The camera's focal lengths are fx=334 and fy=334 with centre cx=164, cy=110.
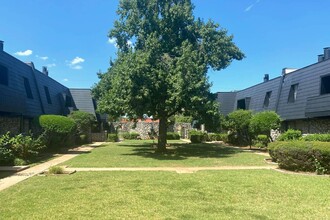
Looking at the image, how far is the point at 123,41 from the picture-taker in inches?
929

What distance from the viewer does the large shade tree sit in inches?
758

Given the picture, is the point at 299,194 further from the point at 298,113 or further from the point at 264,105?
the point at 264,105

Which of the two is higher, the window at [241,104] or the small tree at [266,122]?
the window at [241,104]

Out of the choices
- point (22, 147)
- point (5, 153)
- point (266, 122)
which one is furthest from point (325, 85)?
point (5, 153)

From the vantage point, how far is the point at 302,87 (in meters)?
25.0

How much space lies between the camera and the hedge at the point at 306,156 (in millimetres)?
12953

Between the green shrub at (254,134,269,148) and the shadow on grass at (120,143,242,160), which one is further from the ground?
the green shrub at (254,134,269,148)

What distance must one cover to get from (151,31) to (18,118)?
33.7ft

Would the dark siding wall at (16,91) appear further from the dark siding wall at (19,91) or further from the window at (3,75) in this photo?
the window at (3,75)

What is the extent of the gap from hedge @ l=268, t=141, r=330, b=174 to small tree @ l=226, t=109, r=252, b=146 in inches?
510

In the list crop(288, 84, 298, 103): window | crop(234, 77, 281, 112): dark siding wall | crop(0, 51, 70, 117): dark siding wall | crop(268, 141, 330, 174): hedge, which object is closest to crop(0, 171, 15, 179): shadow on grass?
crop(0, 51, 70, 117): dark siding wall

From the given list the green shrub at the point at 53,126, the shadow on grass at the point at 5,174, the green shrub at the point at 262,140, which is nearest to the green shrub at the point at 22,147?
A: the shadow on grass at the point at 5,174

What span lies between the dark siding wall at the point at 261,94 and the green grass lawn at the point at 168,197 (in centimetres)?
1818

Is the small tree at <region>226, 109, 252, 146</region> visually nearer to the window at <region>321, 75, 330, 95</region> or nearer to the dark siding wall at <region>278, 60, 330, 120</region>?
the dark siding wall at <region>278, 60, 330, 120</region>
